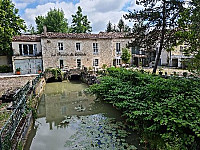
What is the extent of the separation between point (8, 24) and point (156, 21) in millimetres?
20261

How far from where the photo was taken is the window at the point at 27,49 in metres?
21.3

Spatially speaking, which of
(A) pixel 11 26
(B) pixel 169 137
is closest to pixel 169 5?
(B) pixel 169 137

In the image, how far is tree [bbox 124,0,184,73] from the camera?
14.7 m

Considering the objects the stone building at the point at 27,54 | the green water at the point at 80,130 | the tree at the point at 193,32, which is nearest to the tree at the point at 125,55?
the stone building at the point at 27,54

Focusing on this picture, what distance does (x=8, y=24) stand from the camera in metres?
22.9

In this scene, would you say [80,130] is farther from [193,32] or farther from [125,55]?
[125,55]

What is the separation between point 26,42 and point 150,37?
52.3 feet

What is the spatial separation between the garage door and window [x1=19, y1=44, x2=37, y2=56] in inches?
51.3

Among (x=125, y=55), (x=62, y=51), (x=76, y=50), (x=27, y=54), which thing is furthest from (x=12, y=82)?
(x=125, y=55)

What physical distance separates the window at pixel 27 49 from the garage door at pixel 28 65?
1.30m

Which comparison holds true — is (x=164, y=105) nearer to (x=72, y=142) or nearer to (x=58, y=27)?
(x=72, y=142)

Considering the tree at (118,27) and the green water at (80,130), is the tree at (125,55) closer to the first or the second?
the green water at (80,130)

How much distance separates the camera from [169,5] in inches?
577

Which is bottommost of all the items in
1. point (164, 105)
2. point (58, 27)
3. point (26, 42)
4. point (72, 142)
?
point (72, 142)
